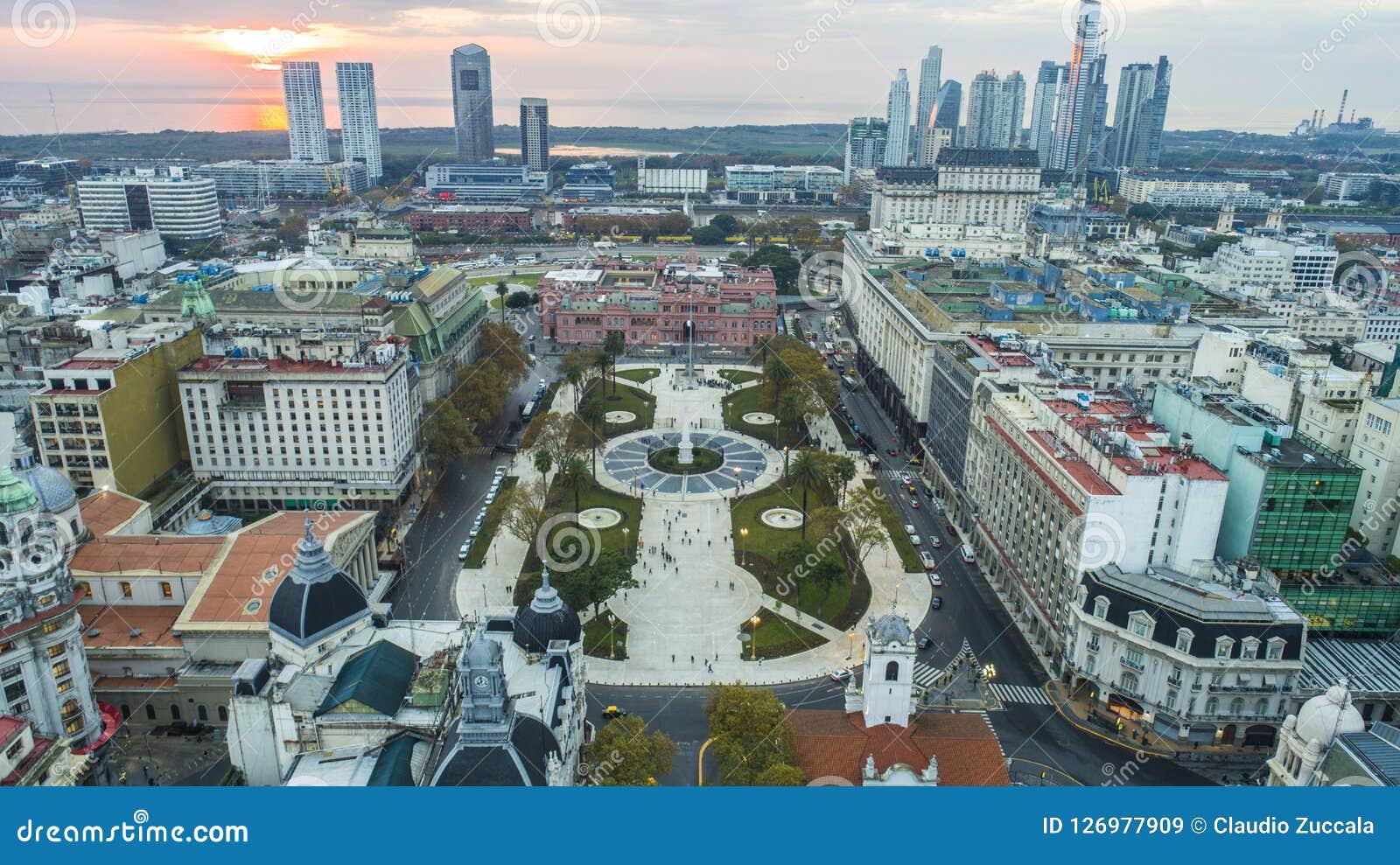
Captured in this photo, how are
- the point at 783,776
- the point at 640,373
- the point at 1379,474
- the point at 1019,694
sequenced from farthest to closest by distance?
the point at 640,373 < the point at 1379,474 < the point at 1019,694 < the point at 783,776

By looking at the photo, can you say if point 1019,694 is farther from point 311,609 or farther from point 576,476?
point 311,609

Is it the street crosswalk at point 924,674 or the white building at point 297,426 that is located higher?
the white building at point 297,426

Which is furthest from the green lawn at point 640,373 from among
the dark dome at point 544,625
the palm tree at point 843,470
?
the dark dome at point 544,625

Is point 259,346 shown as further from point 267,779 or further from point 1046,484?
point 1046,484

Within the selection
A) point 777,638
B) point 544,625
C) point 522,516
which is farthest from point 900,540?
point 544,625

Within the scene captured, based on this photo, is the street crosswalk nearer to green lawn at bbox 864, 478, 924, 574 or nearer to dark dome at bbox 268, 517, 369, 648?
green lawn at bbox 864, 478, 924, 574

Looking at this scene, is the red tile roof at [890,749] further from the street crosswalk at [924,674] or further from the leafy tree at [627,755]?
the street crosswalk at [924,674]
